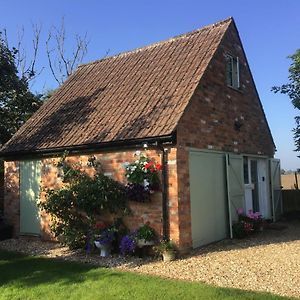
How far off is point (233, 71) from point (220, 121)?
91.8 inches

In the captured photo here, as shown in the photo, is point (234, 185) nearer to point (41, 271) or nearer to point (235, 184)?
point (235, 184)

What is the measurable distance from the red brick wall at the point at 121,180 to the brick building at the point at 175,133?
0.08ft

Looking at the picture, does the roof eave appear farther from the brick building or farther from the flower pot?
the flower pot

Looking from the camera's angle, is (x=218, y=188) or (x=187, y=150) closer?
(x=187, y=150)

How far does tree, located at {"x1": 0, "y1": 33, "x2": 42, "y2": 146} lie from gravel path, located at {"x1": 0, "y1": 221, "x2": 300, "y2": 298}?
4.91 meters

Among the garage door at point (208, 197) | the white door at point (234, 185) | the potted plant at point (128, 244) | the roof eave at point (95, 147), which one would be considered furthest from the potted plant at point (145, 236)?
the white door at point (234, 185)

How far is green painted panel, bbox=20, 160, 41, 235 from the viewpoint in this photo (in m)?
12.7

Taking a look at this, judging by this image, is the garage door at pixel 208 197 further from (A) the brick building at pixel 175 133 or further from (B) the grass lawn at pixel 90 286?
(B) the grass lawn at pixel 90 286

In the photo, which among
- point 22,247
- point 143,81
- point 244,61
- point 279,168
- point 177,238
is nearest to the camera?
point 177,238

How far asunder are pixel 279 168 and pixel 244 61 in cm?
449

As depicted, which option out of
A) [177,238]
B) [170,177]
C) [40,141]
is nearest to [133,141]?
[170,177]

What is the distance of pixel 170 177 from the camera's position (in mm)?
9812

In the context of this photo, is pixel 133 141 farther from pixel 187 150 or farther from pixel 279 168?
pixel 279 168

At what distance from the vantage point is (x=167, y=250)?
363 inches
